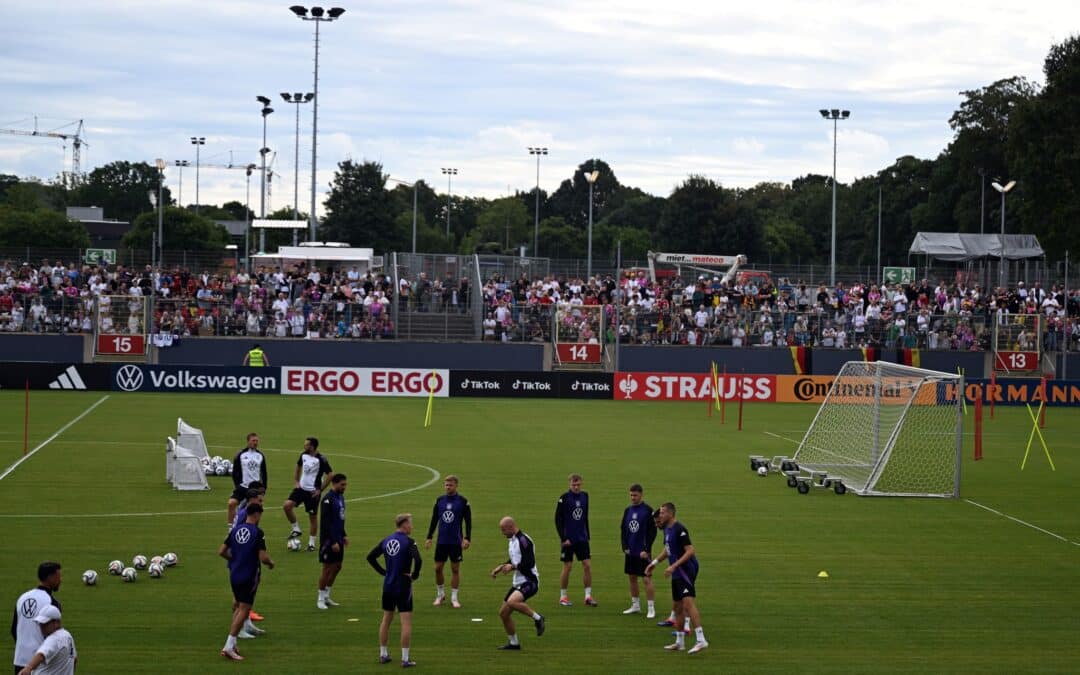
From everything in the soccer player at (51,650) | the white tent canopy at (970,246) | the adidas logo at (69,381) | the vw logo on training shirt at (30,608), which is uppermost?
the white tent canopy at (970,246)

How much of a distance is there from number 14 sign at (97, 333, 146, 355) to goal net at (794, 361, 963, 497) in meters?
31.1

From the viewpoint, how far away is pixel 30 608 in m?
11.3

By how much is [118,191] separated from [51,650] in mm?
155739

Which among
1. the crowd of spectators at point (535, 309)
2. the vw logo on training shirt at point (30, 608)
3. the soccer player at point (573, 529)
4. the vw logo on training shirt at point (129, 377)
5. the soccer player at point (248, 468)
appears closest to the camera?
the vw logo on training shirt at point (30, 608)

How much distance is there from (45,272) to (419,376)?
62.8ft

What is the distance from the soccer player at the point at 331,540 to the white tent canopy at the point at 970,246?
6952 centimetres

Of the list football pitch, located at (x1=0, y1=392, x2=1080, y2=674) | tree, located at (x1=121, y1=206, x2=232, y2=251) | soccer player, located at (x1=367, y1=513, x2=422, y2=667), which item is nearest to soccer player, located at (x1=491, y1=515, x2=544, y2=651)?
football pitch, located at (x1=0, y1=392, x2=1080, y2=674)

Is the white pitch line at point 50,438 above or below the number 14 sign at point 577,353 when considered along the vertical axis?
below

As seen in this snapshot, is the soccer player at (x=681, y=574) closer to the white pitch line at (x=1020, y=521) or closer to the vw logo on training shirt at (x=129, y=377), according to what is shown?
the white pitch line at (x=1020, y=521)

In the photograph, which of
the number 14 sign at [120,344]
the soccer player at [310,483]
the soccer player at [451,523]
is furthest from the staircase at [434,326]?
the soccer player at [451,523]

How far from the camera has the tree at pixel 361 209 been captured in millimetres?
115625

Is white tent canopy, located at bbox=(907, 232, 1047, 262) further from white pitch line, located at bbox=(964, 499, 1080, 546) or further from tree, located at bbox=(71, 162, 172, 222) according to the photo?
tree, located at bbox=(71, 162, 172, 222)

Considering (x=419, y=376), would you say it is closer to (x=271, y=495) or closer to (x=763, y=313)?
(x=763, y=313)

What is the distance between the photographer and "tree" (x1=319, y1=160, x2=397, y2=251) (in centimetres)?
11562
